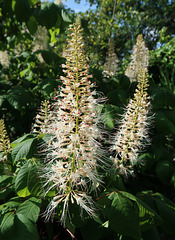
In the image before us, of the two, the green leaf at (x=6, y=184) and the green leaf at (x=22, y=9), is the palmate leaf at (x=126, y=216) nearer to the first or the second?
the green leaf at (x=6, y=184)

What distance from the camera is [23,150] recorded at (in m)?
1.86

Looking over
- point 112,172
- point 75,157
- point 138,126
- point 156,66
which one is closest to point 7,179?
point 75,157

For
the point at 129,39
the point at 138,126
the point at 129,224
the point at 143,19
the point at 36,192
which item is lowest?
the point at 129,224

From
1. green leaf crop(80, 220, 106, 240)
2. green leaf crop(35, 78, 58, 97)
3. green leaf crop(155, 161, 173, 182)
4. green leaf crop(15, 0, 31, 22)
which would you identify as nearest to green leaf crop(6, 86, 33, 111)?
green leaf crop(35, 78, 58, 97)

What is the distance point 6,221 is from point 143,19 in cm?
1165

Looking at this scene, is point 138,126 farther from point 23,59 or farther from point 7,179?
point 23,59

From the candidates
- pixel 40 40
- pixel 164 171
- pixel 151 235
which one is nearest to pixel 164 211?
pixel 151 235

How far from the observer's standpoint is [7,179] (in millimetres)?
2145

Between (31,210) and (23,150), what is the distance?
55 centimetres

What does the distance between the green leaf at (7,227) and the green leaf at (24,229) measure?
4 cm

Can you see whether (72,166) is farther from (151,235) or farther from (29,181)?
(151,235)

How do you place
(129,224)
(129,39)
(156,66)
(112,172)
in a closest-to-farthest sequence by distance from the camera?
(129,224)
(112,172)
(156,66)
(129,39)

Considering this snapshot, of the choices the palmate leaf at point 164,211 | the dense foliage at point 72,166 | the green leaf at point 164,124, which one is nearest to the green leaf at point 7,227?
the dense foliage at point 72,166

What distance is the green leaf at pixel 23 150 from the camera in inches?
72.0
